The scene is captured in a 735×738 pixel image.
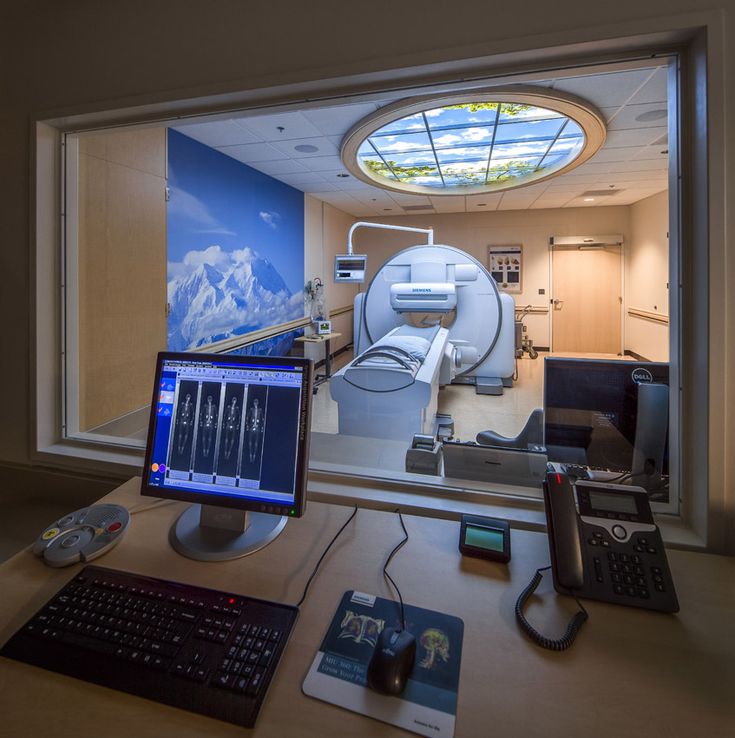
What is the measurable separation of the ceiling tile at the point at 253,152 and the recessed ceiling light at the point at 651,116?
3.13m

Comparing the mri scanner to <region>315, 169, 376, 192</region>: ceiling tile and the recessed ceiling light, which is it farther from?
the recessed ceiling light

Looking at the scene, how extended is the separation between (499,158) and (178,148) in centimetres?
325

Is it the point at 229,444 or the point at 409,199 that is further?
the point at 409,199

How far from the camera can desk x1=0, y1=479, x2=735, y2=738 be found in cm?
59

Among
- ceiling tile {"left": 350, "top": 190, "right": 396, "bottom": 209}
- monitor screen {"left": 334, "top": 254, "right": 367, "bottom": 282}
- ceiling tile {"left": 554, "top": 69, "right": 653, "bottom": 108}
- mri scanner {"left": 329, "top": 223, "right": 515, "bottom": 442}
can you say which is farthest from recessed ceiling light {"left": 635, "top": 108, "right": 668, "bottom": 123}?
ceiling tile {"left": 350, "top": 190, "right": 396, "bottom": 209}

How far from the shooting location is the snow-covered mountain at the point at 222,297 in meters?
3.49

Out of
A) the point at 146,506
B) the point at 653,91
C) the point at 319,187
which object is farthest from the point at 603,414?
the point at 319,187

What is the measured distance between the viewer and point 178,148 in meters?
3.37

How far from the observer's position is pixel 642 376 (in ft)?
4.08

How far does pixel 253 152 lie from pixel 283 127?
78 centimetres

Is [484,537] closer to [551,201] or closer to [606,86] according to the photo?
[606,86]

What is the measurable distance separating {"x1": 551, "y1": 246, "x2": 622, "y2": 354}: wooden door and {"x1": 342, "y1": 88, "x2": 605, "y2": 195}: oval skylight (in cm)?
110

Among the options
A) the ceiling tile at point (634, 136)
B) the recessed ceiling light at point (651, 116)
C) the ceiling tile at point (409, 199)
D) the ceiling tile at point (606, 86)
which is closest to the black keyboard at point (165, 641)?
the ceiling tile at point (606, 86)

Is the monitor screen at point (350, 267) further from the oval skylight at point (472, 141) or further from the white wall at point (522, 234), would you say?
the oval skylight at point (472, 141)
